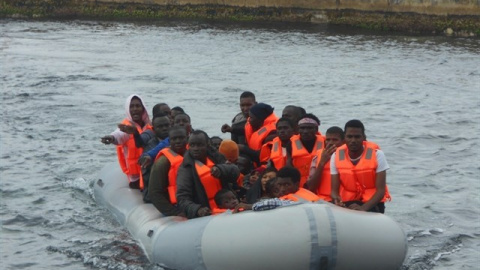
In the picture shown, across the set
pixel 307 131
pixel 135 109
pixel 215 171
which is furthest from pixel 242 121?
pixel 215 171

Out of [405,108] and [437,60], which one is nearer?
[405,108]

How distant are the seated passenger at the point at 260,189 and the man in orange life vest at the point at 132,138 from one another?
1767mm

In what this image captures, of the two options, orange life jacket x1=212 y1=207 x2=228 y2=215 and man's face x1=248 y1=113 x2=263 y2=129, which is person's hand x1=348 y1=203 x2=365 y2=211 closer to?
orange life jacket x1=212 y1=207 x2=228 y2=215

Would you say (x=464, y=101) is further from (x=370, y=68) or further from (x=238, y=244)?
(x=238, y=244)

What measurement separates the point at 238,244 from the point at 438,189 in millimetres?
5721

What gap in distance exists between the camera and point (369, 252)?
23.0 feet

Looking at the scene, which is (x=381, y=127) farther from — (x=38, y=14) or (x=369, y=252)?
(x=38, y=14)

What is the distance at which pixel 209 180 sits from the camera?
8.03 m

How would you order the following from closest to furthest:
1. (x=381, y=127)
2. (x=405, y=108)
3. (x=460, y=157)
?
(x=460, y=157) < (x=381, y=127) < (x=405, y=108)

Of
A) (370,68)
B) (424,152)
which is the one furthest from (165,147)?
(370,68)

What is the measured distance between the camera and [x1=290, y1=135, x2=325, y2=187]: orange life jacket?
8.55 metres

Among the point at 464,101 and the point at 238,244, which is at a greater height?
the point at 238,244

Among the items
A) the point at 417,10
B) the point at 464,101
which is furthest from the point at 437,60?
the point at 417,10

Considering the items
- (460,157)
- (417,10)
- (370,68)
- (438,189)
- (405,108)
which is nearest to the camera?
(438,189)
